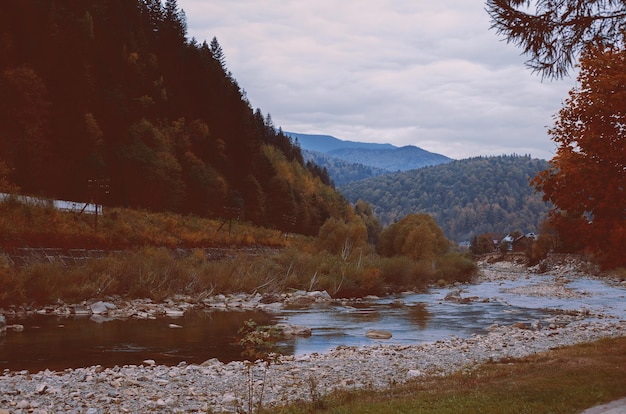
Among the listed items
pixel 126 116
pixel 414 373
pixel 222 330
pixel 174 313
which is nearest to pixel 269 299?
pixel 174 313

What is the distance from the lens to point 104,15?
76.2m

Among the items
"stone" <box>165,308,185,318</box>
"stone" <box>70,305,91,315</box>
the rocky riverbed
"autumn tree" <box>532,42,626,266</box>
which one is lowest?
"stone" <box>165,308,185,318</box>

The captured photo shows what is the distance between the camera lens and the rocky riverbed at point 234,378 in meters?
14.0

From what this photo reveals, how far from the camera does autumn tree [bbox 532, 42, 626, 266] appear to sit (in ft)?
41.6

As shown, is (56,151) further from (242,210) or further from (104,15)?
(242,210)

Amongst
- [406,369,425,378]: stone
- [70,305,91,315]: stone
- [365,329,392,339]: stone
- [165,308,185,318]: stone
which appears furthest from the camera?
[165,308,185,318]: stone

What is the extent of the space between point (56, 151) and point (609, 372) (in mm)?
55146

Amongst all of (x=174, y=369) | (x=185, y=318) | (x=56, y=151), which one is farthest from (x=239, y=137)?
(x=174, y=369)

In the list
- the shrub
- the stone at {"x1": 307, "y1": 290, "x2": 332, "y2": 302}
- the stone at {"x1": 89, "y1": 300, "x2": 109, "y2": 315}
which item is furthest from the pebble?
the shrub

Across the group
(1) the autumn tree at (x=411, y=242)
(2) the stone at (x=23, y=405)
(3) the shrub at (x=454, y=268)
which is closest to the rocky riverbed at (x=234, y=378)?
(2) the stone at (x=23, y=405)

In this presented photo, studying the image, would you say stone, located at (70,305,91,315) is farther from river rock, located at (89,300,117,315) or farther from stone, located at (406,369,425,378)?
stone, located at (406,369,425,378)

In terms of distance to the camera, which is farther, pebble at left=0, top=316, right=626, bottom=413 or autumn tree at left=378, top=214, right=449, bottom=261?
autumn tree at left=378, top=214, right=449, bottom=261

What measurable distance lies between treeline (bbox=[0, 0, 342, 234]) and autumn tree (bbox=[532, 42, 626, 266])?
39964 mm

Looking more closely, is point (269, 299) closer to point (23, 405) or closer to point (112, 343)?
point (112, 343)
